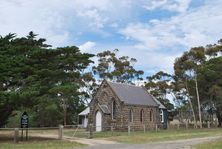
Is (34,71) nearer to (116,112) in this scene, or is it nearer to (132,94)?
(116,112)

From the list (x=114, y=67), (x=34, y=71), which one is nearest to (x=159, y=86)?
(x=114, y=67)

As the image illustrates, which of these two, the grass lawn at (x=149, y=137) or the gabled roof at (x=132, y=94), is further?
the gabled roof at (x=132, y=94)

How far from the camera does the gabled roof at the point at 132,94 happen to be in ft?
162

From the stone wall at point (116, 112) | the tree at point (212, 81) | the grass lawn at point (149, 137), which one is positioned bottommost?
the grass lawn at point (149, 137)

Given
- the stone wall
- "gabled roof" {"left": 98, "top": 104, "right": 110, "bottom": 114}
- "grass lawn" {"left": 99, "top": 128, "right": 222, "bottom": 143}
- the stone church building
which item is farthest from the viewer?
"gabled roof" {"left": 98, "top": 104, "right": 110, "bottom": 114}

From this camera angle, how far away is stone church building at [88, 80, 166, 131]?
1908 inches

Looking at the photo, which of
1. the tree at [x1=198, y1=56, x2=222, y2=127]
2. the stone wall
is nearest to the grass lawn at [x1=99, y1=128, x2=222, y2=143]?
the stone wall

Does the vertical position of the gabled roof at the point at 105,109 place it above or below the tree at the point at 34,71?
below

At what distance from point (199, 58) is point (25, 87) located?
3997 cm

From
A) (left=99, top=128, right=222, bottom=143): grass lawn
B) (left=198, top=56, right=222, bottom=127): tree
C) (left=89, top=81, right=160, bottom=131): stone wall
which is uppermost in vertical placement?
(left=198, top=56, right=222, bottom=127): tree

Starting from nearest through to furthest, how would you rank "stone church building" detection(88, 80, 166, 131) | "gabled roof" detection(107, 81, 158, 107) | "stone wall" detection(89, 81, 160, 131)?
"stone wall" detection(89, 81, 160, 131) → "stone church building" detection(88, 80, 166, 131) → "gabled roof" detection(107, 81, 158, 107)

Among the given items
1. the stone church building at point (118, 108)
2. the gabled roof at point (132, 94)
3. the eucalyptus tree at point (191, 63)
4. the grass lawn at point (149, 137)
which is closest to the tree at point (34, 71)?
the grass lawn at point (149, 137)

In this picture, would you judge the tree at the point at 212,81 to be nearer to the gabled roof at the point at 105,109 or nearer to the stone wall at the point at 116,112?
the stone wall at the point at 116,112

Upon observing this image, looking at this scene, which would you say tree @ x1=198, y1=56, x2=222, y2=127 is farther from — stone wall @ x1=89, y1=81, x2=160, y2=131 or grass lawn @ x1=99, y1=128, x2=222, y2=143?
grass lawn @ x1=99, y1=128, x2=222, y2=143
